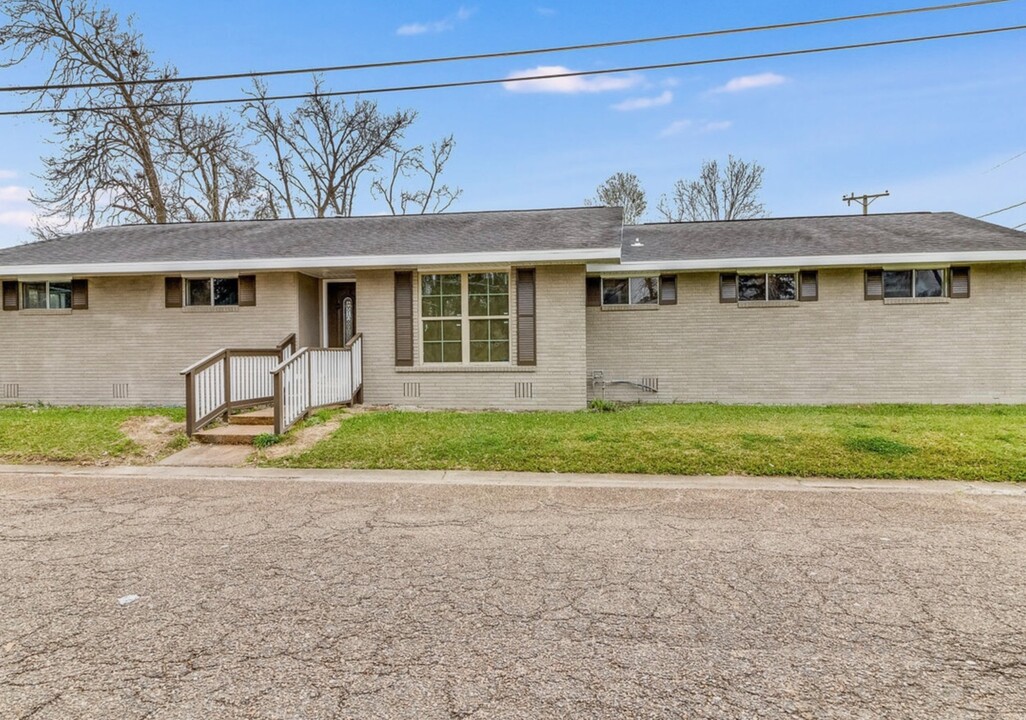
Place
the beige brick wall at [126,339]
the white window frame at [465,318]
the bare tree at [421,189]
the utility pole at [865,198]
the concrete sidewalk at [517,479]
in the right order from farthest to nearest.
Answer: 1. the bare tree at [421,189]
2. the utility pole at [865,198]
3. the beige brick wall at [126,339]
4. the white window frame at [465,318]
5. the concrete sidewalk at [517,479]

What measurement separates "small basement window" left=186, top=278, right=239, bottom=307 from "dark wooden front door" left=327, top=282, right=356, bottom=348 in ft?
5.84

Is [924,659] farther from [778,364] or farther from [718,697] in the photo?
[778,364]

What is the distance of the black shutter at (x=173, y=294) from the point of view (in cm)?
1139

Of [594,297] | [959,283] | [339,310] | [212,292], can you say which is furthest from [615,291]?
[212,292]

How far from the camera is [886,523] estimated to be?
4879mm

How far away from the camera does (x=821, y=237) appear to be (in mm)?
12938

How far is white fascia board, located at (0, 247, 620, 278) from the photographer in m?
10.2

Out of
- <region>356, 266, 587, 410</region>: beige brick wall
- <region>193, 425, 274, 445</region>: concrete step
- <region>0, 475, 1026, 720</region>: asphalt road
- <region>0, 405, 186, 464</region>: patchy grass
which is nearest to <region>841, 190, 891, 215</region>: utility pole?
<region>356, 266, 587, 410</region>: beige brick wall

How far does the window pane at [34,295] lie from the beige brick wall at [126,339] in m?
0.18

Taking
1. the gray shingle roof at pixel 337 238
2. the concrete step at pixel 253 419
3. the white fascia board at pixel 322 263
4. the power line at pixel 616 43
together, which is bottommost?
the concrete step at pixel 253 419

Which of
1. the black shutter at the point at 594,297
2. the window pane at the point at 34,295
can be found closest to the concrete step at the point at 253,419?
the window pane at the point at 34,295

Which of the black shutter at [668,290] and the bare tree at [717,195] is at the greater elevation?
the bare tree at [717,195]

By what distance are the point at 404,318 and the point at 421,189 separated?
1983cm

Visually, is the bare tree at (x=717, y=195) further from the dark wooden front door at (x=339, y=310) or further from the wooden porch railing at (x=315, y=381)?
the wooden porch railing at (x=315, y=381)
